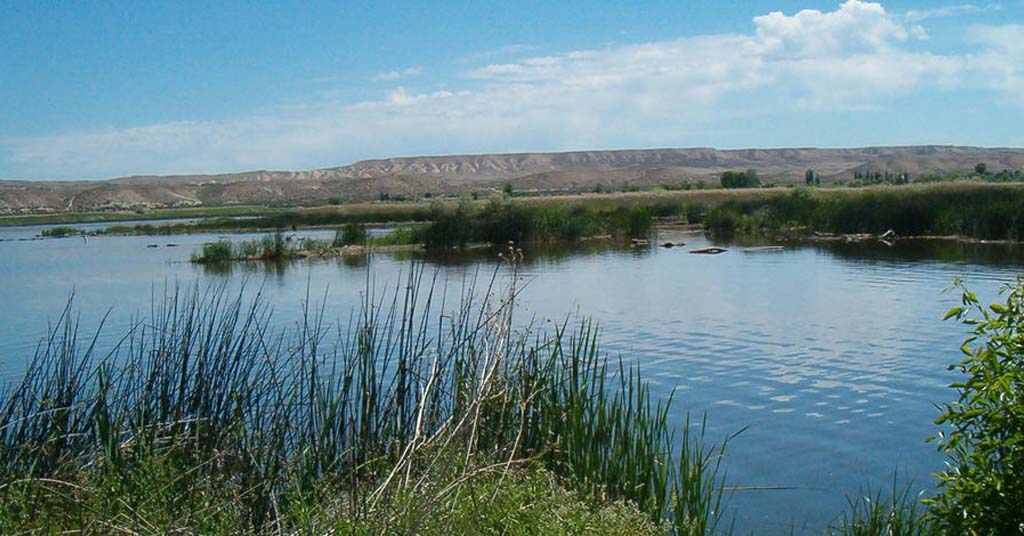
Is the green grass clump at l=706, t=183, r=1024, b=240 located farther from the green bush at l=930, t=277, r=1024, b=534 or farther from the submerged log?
the green bush at l=930, t=277, r=1024, b=534

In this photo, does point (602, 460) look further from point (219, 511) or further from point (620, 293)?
point (620, 293)

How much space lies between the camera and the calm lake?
10461 millimetres

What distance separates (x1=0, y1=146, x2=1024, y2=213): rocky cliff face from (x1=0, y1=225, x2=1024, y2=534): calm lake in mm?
70127

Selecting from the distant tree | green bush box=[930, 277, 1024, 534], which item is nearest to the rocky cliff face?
the distant tree

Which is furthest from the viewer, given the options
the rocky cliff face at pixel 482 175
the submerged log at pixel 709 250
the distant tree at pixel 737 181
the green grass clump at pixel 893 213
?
the rocky cliff face at pixel 482 175

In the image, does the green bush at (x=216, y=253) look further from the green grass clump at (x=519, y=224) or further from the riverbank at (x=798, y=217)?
the green grass clump at (x=519, y=224)

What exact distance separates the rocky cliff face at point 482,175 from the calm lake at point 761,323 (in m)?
70.1

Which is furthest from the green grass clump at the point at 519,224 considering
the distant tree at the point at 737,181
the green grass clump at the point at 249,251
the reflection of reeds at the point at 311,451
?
the distant tree at the point at 737,181

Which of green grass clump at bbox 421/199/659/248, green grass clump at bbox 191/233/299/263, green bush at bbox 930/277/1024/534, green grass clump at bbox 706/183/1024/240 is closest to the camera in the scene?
green bush at bbox 930/277/1024/534

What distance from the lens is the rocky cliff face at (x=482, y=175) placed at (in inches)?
4651

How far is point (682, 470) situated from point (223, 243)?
33.7 m

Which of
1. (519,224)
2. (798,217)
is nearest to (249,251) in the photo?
(519,224)

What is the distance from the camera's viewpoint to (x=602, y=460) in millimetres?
7418

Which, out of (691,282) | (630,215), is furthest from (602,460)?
(630,215)
